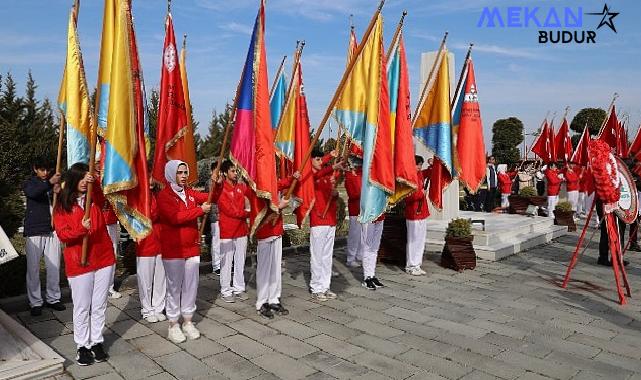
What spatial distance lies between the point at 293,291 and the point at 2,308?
12.5ft

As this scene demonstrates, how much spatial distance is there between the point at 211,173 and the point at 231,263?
151cm

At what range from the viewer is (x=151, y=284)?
607 cm

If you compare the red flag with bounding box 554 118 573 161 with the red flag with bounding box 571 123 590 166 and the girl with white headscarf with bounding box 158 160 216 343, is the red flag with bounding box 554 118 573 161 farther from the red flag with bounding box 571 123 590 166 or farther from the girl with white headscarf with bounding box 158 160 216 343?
the girl with white headscarf with bounding box 158 160 216 343

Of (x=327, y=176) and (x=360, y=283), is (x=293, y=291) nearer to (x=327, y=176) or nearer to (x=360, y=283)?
(x=360, y=283)

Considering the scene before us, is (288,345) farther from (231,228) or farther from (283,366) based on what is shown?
(231,228)

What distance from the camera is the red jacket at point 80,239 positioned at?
448 cm

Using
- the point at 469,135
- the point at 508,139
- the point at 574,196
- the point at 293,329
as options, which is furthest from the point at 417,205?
the point at 508,139

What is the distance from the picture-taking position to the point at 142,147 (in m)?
5.08

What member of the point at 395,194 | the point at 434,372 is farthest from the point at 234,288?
the point at 434,372

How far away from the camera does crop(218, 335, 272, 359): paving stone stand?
4996 mm

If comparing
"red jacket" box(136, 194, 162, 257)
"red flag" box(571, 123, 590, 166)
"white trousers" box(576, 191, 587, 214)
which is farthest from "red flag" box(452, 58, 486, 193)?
"red flag" box(571, 123, 590, 166)

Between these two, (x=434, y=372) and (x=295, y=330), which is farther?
(x=295, y=330)

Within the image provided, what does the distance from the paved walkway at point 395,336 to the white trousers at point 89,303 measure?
11.2 inches

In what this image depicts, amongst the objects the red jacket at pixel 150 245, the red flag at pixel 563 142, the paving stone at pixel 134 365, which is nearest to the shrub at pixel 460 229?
the red jacket at pixel 150 245
